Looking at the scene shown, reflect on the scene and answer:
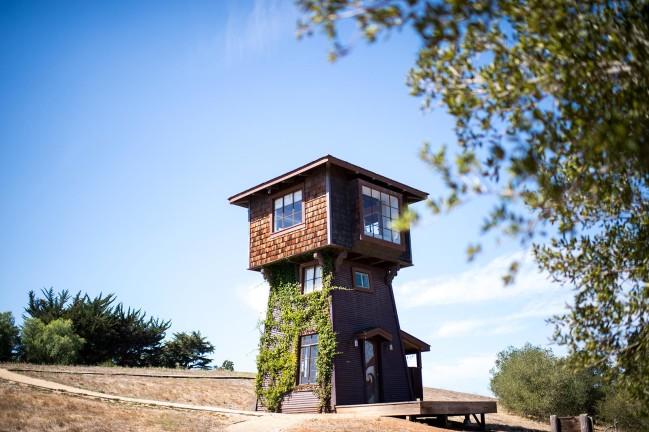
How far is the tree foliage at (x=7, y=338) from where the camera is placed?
1571 inches

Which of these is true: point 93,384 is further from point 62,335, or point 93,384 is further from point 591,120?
point 591,120

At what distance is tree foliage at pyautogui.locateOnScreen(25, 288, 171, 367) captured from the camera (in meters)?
43.3

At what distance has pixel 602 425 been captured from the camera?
28.7 meters

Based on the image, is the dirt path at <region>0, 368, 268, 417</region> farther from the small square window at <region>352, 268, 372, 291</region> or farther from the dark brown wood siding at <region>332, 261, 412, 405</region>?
the small square window at <region>352, 268, 372, 291</region>

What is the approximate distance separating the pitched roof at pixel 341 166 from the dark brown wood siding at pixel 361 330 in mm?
3799

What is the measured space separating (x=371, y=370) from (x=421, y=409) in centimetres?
475

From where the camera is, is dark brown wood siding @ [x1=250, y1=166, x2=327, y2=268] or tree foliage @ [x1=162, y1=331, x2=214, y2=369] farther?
tree foliage @ [x1=162, y1=331, x2=214, y2=369]

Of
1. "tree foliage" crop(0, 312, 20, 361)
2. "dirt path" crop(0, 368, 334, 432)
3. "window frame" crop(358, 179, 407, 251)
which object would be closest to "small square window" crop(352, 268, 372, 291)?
"window frame" crop(358, 179, 407, 251)

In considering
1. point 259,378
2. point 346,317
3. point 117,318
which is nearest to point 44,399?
point 259,378

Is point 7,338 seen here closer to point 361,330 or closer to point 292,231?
point 292,231

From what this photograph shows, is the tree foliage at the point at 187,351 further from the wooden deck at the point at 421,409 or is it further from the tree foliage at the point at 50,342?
the wooden deck at the point at 421,409

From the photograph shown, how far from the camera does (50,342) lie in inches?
1561

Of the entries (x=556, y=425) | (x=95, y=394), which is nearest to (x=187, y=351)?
(x=95, y=394)

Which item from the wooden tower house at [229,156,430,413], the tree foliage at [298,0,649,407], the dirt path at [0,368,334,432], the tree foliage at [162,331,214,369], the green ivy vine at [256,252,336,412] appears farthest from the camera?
the tree foliage at [162,331,214,369]
